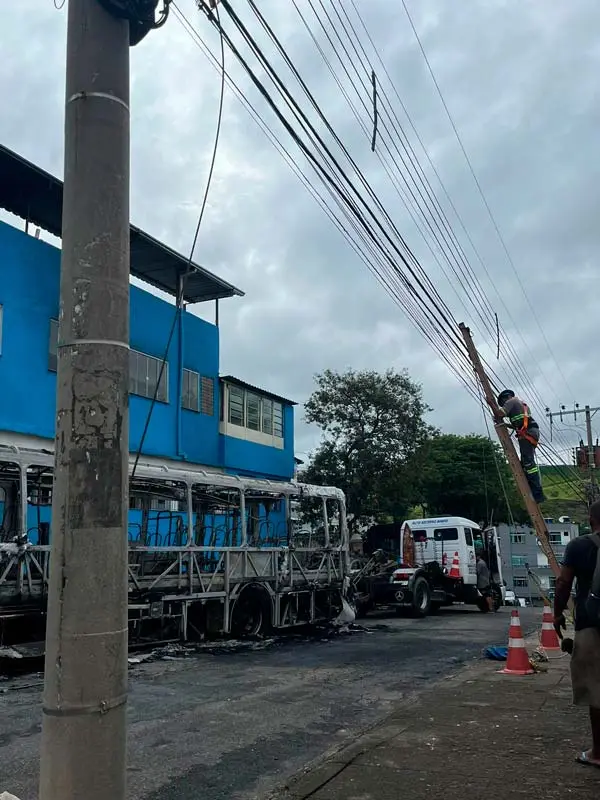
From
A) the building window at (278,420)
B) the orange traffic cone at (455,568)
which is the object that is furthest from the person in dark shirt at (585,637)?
the building window at (278,420)

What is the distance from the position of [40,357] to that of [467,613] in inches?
514

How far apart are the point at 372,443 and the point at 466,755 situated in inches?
915

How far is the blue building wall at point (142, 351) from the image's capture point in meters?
16.4

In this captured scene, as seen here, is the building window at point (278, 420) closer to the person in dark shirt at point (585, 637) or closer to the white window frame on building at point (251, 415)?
the white window frame on building at point (251, 415)

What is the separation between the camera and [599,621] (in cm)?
532

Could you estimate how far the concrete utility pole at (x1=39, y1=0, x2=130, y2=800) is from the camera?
279 centimetres

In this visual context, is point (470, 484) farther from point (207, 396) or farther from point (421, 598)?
point (421, 598)

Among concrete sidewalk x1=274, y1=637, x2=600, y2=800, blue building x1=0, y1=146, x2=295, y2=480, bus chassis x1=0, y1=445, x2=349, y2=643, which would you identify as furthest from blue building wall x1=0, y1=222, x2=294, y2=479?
concrete sidewalk x1=274, y1=637, x2=600, y2=800

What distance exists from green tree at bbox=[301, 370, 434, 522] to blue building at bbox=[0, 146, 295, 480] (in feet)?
6.08

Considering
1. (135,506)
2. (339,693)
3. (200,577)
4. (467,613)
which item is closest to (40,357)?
(135,506)

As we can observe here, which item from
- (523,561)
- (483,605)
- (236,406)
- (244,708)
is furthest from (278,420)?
(244,708)

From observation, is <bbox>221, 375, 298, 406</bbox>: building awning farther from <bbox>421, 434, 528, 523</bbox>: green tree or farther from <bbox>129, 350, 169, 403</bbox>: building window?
<bbox>421, 434, 528, 523</bbox>: green tree

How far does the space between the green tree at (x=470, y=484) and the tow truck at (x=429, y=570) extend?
21.4m

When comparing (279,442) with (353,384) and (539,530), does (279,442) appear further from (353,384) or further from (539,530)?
(539,530)
